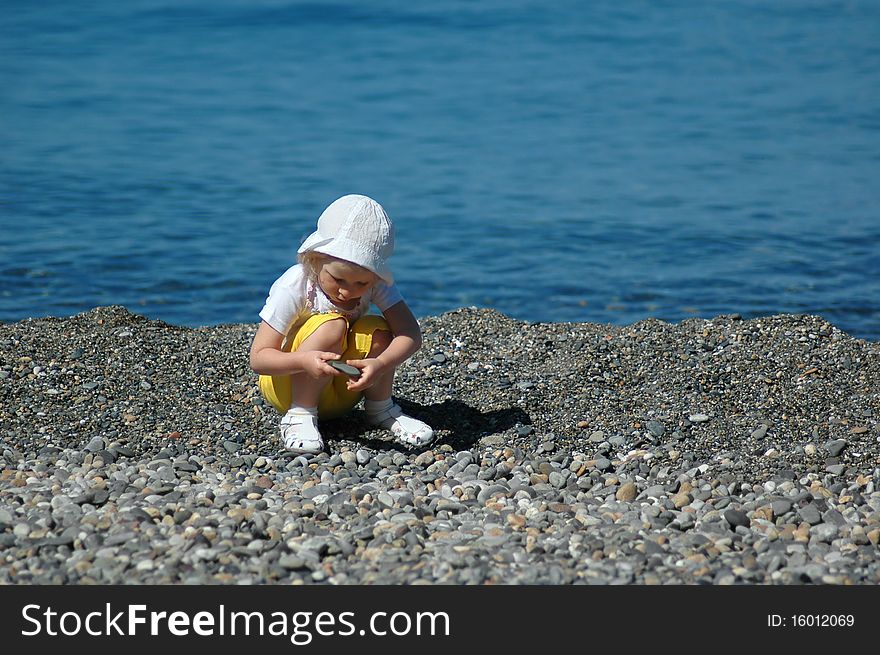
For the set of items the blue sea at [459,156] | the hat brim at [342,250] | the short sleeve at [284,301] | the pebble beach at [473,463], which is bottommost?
the pebble beach at [473,463]

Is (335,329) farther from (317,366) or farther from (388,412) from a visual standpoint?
(388,412)

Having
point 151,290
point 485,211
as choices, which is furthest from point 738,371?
point 485,211

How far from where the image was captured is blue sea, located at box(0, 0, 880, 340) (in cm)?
860

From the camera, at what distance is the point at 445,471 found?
14.2 feet

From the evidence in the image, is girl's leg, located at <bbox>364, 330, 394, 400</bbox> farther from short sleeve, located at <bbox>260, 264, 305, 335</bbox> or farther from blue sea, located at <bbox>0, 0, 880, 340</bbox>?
blue sea, located at <bbox>0, 0, 880, 340</bbox>

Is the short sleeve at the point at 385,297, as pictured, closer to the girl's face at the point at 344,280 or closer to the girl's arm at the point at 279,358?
the girl's face at the point at 344,280

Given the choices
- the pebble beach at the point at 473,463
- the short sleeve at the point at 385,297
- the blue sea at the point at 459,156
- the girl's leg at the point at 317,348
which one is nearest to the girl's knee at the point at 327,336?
the girl's leg at the point at 317,348

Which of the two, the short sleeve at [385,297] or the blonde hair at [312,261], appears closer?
the blonde hair at [312,261]

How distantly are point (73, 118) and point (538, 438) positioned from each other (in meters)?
11.5

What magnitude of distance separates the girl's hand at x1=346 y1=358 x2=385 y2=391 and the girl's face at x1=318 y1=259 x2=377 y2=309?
0.27 metres

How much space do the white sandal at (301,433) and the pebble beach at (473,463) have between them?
0.19ft

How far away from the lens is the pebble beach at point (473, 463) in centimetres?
343

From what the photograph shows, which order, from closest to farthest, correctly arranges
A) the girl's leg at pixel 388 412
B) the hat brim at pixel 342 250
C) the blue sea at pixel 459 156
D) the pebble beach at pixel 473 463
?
the pebble beach at pixel 473 463 < the hat brim at pixel 342 250 < the girl's leg at pixel 388 412 < the blue sea at pixel 459 156

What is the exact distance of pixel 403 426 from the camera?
4625 mm
